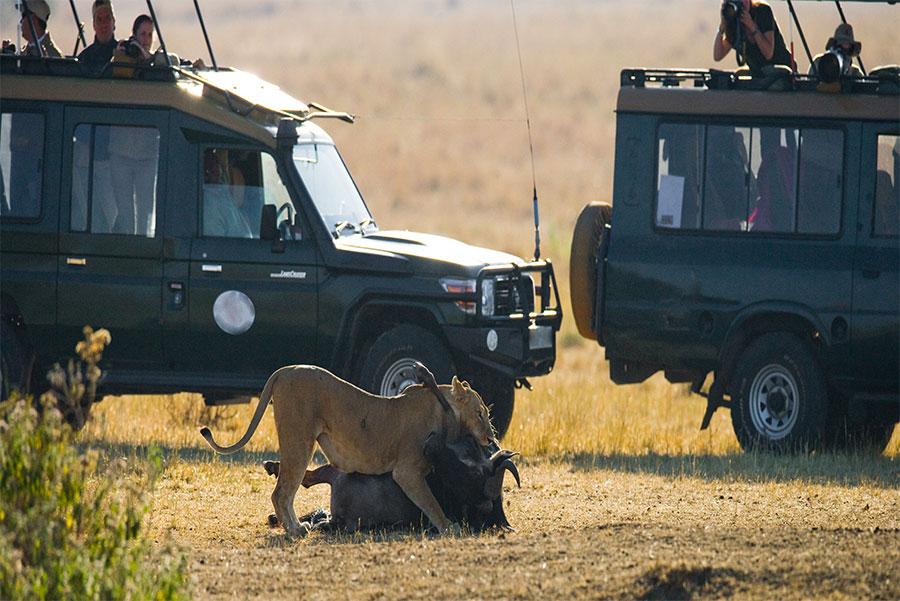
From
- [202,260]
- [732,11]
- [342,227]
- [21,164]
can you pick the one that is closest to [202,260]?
[202,260]

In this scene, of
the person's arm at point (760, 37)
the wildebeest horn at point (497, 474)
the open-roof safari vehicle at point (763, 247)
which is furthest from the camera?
the person's arm at point (760, 37)

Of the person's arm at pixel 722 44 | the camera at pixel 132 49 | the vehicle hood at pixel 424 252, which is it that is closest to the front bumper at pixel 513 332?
the vehicle hood at pixel 424 252

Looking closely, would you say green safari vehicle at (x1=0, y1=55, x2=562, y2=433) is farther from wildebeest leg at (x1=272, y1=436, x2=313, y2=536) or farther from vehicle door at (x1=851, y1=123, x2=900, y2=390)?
Answer: wildebeest leg at (x1=272, y1=436, x2=313, y2=536)

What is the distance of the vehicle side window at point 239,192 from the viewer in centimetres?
1230

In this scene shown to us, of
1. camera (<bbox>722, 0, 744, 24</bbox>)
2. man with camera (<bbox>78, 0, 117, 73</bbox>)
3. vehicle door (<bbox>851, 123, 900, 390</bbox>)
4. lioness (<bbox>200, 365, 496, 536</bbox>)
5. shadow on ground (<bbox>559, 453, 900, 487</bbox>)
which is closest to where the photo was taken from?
lioness (<bbox>200, 365, 496, 536</bbox>)

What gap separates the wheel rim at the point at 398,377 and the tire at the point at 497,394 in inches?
25.1

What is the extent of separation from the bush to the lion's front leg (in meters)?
2.08

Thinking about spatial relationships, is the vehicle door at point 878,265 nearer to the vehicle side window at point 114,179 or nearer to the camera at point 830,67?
the camera at point 830,67

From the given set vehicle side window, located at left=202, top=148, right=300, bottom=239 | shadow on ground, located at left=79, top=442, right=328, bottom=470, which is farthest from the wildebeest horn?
vehicle side window, located at left=202, top=148, right=300, bottom=239

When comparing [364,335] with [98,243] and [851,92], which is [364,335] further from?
[851,92]

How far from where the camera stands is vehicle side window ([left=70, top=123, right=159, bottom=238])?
1232 cm

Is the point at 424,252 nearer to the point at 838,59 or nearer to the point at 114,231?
the point at 114,231

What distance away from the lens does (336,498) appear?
952cm

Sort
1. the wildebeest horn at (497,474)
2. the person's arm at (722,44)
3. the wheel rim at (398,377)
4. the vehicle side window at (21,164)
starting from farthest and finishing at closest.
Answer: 1. the person's arm at (722,44)
2. the vehicle side window at (21,164)
3. the wheel rim at (398,377)
4. the wildebeest horn at (497,474)
